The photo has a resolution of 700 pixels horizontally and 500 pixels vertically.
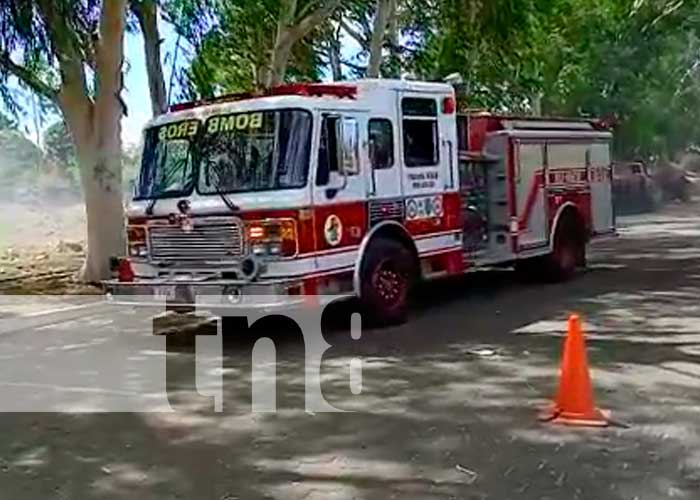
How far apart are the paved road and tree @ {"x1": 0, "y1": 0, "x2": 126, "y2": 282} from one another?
383cm

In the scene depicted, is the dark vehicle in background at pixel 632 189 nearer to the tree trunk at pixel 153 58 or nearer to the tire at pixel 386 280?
the tree trunk at pixel 153 58

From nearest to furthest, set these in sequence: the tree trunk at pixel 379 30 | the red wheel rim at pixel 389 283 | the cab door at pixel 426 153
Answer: the red wheel rim at pixel 389 283, the cab door at pixel 426 153, the tree trunk at pixel 379 30

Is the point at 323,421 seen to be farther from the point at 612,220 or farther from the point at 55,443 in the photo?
the point at 612,220

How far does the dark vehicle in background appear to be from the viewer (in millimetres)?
35562

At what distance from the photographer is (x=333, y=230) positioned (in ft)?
33.3

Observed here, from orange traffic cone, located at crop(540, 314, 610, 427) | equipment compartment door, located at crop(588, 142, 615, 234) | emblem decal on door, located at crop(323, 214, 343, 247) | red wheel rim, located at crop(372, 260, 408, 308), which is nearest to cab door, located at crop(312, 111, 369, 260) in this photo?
emblem decal on door, located at crop(323, 214, 343, 247)

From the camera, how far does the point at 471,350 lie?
9305 mm

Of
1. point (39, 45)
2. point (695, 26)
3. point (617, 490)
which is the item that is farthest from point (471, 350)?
point (695, 26)

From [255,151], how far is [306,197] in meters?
0.80

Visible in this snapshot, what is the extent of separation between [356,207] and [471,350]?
2.12 m

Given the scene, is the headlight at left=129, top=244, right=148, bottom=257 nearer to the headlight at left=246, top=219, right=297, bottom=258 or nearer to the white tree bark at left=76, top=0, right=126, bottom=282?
the headlight at left=246, top=219, right=297, bottom=258

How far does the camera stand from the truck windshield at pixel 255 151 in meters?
9.93

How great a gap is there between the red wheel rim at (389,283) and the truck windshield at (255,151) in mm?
1524

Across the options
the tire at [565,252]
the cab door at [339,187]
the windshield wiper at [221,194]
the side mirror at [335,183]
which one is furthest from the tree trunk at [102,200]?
the tire at [565,252]
